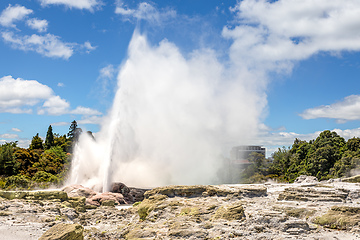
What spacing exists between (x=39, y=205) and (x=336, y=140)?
36625mm

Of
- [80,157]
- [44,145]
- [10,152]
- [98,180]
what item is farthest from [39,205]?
[44,145]

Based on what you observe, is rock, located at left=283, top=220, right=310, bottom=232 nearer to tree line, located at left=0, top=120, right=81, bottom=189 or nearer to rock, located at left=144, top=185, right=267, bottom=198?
rock, located at left=144, top=185, right=267, bottom=198

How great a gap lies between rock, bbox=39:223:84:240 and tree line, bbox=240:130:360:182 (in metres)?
26.7

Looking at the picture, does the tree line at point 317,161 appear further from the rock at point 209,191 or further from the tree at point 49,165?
the tree at point 49,165

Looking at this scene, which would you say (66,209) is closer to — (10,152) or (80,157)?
(80,157)

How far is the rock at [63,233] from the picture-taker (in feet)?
28.2

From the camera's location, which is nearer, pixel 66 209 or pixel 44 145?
pixel 66 209

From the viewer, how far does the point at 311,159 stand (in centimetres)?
3494

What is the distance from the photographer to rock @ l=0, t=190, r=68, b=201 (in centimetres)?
1512

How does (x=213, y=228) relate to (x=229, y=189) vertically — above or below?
below

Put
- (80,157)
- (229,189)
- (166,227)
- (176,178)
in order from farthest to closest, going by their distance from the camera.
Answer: (176,178) < (80,157) < (229,189) < (166,227)

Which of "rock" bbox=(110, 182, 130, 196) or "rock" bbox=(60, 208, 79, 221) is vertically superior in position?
"rock" bbox=(110, 182, 130, 196)

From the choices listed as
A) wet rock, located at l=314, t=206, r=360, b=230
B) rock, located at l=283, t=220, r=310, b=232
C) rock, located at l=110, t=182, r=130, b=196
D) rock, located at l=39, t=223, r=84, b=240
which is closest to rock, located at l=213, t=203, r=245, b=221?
rock, located at l=283, t=220, r=310, b=232

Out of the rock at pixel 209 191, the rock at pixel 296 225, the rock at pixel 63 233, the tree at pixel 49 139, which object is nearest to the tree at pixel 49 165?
the tree at pixel 49 139
